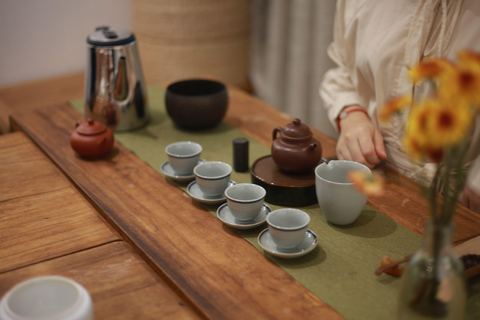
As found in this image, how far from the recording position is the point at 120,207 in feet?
3.70

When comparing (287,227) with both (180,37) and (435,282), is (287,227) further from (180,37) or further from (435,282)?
(180,37)

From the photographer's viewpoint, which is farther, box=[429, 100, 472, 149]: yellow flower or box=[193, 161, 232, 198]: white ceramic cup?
box=[193, 161, 232, 198]: white ceramic cup

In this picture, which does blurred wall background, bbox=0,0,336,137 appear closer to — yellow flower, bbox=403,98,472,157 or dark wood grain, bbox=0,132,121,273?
dark wood grain, bbox=0,132,121,273

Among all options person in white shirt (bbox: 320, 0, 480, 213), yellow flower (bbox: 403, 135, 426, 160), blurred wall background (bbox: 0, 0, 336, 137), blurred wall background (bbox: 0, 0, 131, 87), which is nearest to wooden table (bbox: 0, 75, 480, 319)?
person in white shirt (bbox: 320, 0, 480, 213)

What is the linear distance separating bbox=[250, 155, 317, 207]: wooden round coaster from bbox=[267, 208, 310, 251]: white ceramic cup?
0.45ft

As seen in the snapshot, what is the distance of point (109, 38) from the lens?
1502 millimetres

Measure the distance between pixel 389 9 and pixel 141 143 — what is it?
79 centimetres

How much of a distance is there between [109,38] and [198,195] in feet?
2.07

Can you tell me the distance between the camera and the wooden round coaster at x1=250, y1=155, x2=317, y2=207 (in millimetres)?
1113

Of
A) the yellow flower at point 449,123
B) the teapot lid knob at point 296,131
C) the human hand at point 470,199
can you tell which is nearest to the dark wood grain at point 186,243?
the teapot lid knob at point 296,131

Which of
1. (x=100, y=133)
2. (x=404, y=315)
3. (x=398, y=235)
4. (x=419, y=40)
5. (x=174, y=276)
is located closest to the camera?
(x=404, y=315)

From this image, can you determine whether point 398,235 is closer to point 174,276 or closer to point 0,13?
point 174,276

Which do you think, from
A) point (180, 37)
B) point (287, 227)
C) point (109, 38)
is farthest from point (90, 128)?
point (180, 37)

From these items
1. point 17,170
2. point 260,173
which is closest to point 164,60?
point 17,170
